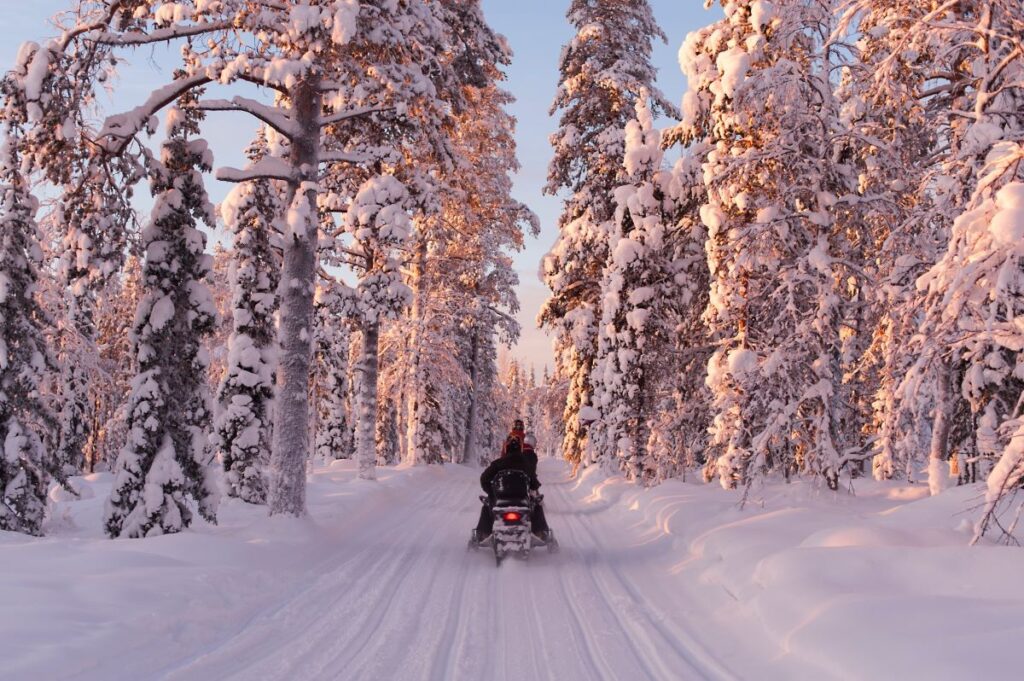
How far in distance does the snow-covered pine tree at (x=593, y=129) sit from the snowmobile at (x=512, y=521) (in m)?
14.1

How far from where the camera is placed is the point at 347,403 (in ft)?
173

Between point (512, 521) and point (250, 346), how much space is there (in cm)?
1076

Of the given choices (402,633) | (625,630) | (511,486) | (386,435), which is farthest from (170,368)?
(386,435)

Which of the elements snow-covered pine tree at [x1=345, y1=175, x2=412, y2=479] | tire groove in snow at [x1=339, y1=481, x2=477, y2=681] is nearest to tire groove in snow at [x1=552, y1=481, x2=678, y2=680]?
tire groove in snow at [x1=339, y1=481, x2=477, y2=681]

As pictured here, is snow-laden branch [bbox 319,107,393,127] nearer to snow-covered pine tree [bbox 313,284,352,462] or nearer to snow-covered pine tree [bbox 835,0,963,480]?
snow-covered pine tree [bbox 835,0,963,480]

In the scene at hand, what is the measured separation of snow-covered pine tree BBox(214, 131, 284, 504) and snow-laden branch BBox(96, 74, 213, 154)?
17.3 ft

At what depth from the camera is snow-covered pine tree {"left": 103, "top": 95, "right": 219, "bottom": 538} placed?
11.4m

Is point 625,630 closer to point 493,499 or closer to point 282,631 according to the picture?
point 282,631

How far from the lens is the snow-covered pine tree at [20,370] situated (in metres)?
12.4

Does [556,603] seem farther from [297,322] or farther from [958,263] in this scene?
[297,322]

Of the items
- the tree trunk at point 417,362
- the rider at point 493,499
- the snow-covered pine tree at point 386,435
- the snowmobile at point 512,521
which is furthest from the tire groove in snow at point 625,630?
the snow-covered pine tree at point 386,435

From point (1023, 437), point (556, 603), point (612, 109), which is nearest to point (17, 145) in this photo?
point (556, 603)

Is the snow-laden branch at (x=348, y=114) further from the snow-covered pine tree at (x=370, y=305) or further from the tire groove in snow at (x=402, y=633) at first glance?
the tire groove in snow at (x=402, y=633)

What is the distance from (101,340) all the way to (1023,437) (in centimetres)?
4556
